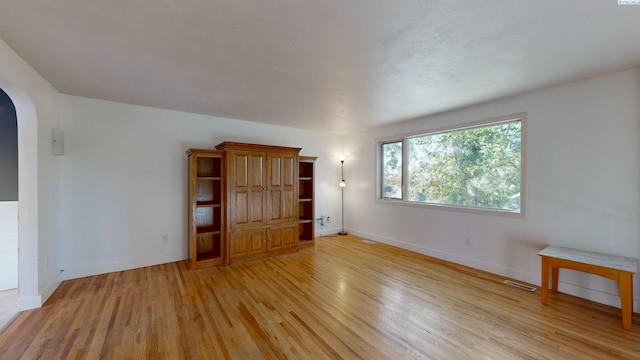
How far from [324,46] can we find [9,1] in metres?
1.99

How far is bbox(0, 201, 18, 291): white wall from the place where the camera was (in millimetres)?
3041

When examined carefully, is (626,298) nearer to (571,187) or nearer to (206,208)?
(571,187)

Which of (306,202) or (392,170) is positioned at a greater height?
(392,170)

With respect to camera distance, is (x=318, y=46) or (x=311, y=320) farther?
(x=311, y=320)

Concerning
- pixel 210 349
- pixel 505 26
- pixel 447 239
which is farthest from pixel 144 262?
pixel 505 26

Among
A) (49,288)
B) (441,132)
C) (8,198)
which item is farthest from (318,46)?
(8,198)

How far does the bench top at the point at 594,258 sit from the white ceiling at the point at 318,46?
187 centimetres

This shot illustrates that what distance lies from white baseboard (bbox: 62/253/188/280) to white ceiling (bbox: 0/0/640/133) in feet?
7.52

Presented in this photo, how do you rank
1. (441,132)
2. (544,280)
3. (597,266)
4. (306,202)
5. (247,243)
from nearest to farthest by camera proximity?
(597,266)
(544,280)
(247,243)
(441,132)
(306,202)

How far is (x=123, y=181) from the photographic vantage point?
11.6ft

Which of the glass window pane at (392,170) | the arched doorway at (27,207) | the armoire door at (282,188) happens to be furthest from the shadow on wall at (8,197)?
the glass window pane at (392,170)

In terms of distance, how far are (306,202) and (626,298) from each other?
4.24 meters

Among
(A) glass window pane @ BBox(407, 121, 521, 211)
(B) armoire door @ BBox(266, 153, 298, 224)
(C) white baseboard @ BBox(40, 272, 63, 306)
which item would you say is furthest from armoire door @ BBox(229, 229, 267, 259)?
(A) glass window pane @ BBox(407, 121, 521, 211)

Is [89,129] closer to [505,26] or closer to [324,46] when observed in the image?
[324,46]
